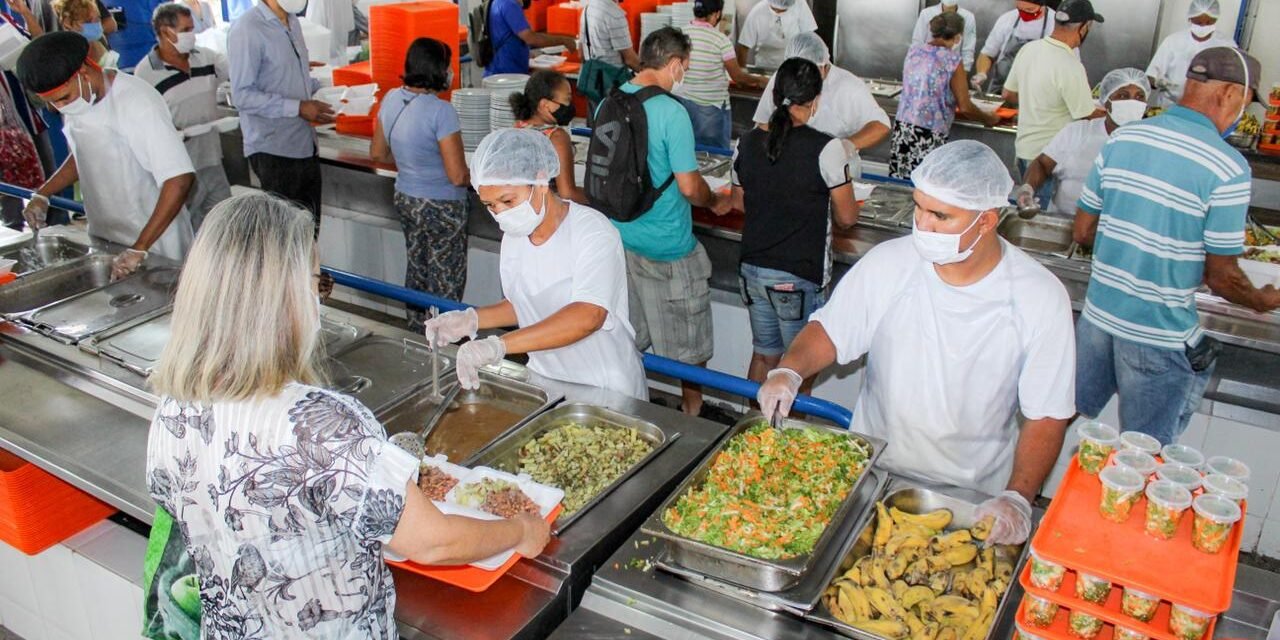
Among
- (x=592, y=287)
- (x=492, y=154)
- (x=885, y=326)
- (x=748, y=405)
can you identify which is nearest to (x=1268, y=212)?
(x=748, y=405)

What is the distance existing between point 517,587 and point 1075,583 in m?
1.11

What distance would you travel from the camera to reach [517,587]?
2094 mm

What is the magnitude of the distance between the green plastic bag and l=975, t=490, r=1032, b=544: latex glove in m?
1.66

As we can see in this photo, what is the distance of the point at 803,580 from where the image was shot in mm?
1975

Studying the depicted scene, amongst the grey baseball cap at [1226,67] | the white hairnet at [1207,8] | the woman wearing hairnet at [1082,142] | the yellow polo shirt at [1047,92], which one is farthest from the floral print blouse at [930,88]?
the grey baseball cap at [1226,67]

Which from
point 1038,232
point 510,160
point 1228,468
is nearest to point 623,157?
point 510,160

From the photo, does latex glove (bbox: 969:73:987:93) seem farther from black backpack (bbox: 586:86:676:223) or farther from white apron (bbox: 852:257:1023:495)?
white apron (bbox: 852:257:1023:495)

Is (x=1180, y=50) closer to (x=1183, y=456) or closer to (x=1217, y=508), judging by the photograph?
(x=1183, y=456)

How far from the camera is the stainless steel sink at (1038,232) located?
13.9 feet

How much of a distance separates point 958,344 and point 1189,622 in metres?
1.00

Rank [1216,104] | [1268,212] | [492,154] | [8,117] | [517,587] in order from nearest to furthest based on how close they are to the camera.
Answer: [517,587], [492,154], [1216,104], [1268,212], [8,117]

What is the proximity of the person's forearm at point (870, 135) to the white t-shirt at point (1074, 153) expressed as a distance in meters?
0.77

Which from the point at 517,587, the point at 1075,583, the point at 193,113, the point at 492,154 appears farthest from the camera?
the point at 193,113

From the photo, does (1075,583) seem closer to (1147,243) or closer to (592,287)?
(592,287)
